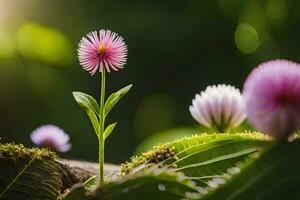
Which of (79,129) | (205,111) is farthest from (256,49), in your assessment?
(205,111)

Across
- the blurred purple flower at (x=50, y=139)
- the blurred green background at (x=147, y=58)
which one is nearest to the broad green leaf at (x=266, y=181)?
the blurred purple flower at (x=50, y=139)

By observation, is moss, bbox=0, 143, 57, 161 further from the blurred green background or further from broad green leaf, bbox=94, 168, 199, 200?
the blurred green background

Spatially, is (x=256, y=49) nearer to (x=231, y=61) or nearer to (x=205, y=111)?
(x=231, y=61)

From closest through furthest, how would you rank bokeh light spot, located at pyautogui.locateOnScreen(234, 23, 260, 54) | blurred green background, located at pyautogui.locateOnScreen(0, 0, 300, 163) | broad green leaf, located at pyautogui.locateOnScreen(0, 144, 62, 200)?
broad green leaf, located at pyautogui.locateOnScreen(0, 144, 62, 200) → blurred green background, located at pyautogui.locateOnScreen(0, 0, 300, 163) → bokeh light spot, located at pyautogui.locateOnScreen(234, 23, 260, 54)

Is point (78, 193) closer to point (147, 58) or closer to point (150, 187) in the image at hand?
point (150, 187)

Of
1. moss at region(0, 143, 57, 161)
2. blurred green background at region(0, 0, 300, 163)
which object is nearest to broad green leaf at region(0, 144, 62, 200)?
moss at region(0, 143, 57, 161)

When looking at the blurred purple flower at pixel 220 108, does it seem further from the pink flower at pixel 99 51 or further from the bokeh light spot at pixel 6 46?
the bokeh light spot at pixel 6 46

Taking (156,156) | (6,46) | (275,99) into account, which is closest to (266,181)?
(275,99)
